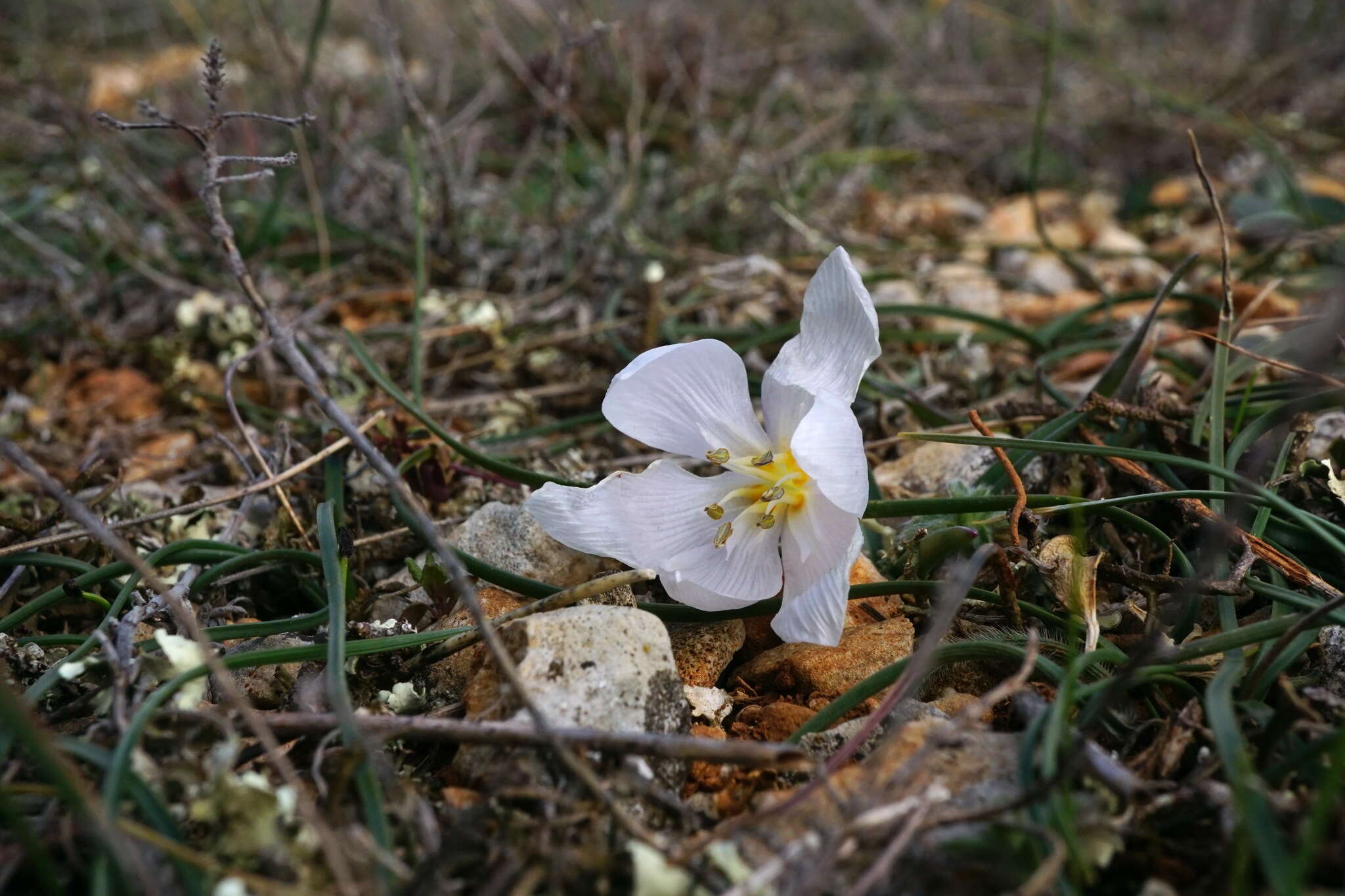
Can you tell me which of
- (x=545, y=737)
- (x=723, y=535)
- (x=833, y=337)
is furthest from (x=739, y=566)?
(x=545, y=737)

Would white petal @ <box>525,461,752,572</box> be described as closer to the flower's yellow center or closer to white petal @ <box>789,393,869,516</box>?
the flower's yellow center

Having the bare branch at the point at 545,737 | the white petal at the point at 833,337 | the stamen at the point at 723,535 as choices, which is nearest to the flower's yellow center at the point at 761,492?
the stamen at the point at 723,535

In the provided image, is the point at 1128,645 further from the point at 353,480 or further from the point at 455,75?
the point at 455,75

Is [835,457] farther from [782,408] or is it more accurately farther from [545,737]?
[545,737]

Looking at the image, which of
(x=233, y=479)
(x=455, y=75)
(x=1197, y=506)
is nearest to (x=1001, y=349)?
(x=1197, y=506)

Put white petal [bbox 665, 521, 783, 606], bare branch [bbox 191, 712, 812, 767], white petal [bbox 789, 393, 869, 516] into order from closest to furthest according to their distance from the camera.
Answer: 1. bare branch [bbox 191, 712, 812, 767]
2. white petal [bbox 789, 393, 869, 516]
3. white petal [bbox 665, 521, 783, 606]

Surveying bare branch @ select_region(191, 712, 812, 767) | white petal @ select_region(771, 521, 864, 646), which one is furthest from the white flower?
bare branch @ select_region(191, 712, 812, 767)
